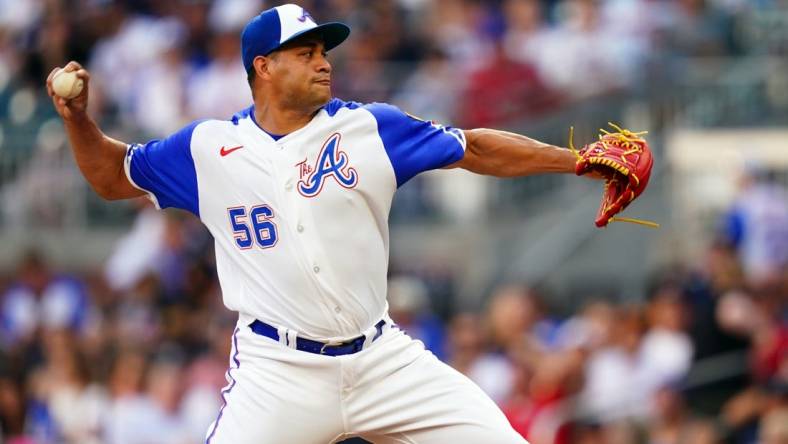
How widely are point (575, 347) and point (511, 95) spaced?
385cm

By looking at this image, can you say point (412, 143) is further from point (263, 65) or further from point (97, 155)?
point (97, 155)

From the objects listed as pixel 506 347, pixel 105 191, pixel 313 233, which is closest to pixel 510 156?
pixel 313 233

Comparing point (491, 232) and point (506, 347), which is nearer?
point (506, 347)

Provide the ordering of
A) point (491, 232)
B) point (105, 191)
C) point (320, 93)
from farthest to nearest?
point (491, 232), point (105, 191), point (320, 93)

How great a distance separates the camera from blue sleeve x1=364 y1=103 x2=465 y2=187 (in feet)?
21.8

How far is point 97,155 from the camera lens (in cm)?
683

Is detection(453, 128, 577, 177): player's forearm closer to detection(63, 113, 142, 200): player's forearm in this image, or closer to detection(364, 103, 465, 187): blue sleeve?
detection(364, 103, 465, 187): blue sleeve

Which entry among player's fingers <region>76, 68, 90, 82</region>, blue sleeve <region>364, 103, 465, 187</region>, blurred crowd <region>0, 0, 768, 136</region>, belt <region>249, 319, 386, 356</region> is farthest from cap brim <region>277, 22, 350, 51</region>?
blurred crowd <region>0, 0, 768, 136</region>

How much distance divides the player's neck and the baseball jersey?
4 cm

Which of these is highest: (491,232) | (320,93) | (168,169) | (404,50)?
(320,93)

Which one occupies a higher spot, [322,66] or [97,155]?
[322,66]

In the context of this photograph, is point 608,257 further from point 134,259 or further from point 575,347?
point 134,259

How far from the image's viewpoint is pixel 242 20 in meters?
17.0

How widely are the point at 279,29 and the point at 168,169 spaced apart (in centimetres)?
72
